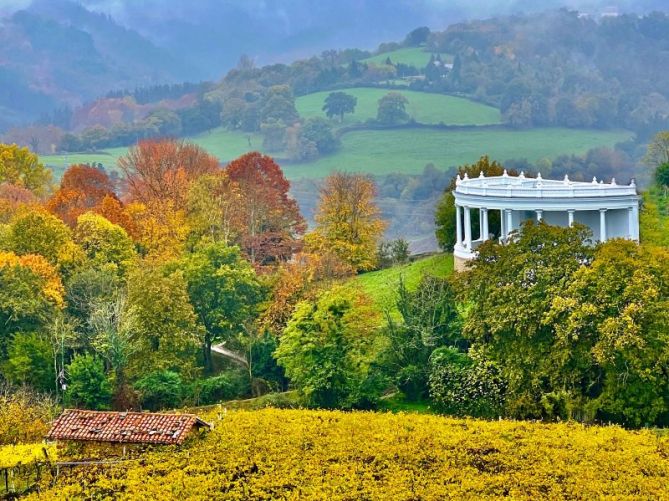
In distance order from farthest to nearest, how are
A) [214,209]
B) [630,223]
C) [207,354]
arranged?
[214,209]
[630,223]
[207,354]

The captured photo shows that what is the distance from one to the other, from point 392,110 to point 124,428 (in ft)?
433

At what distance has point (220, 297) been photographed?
61.1 m

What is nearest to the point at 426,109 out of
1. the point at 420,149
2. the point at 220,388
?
Answer: the point at 420,149

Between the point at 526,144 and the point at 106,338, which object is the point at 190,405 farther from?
the point at 526,144

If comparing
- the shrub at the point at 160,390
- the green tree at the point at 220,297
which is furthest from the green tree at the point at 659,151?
the shrub at the point at 160,390

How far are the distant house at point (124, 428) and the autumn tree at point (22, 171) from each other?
55.2 metres

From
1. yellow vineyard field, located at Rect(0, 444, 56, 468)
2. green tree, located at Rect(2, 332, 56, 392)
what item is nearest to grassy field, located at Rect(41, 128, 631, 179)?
green tree, located at Rect(2, 332, 56, 392)

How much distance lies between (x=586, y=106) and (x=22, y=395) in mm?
133943

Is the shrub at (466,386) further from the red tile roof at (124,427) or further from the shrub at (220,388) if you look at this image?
the red tile roof at (124,427)

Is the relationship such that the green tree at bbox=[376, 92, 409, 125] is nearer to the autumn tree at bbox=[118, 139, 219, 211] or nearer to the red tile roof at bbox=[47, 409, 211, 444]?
the autumn tree at bbox=[118, 139, 219, 211]

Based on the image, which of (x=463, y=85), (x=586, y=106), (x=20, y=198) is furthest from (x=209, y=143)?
(x=20, y=198)

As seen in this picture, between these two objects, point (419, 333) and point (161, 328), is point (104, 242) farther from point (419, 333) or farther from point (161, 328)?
point (419, 333)

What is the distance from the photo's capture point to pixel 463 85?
18625cm

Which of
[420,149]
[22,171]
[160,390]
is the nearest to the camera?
[160,390]
